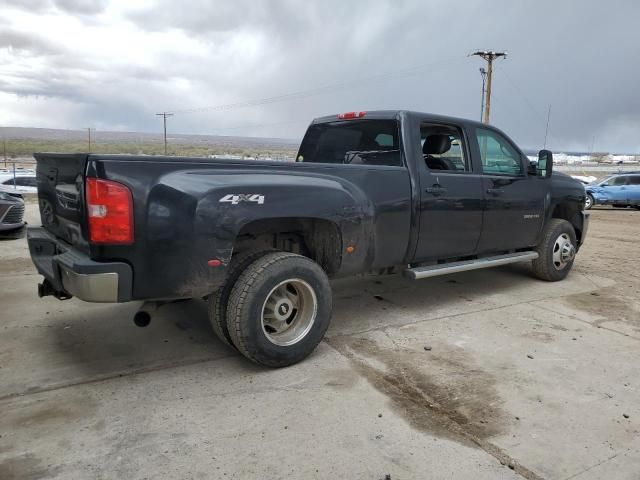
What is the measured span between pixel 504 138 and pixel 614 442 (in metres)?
3.81

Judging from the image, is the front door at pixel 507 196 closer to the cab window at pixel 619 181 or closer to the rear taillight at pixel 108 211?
the rear taillight at pixel 108 211

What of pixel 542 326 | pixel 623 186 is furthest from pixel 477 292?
pixel 623 186

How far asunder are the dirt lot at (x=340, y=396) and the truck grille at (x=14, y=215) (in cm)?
419

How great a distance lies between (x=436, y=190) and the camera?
190 inches

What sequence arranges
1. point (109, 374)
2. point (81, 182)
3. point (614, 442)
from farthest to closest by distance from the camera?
point (109, 374) → point (81, 182) → point (614, 442)

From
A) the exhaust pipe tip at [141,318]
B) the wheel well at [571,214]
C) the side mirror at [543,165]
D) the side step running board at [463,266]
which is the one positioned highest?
the side mirror at [543,165]

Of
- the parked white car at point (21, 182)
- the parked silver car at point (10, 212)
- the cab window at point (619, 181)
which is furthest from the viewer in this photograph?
the cab window at point (619, 181)

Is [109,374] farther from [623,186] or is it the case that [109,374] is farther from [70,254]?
[623,186]

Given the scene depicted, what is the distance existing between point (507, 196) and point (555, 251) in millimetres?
1474

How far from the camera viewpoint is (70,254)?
11.3ft

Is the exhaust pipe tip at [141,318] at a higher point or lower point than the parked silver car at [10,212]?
lower

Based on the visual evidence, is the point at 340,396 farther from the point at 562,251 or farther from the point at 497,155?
the point at 562,251

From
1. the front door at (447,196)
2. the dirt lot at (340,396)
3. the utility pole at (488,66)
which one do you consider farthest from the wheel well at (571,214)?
the utility pole at (488,66)

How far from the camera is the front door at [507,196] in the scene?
5.48m
